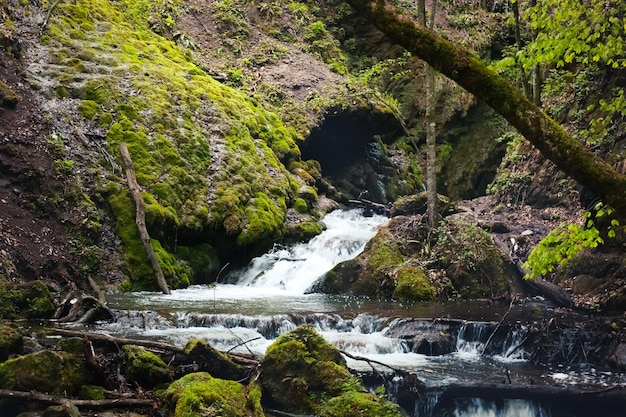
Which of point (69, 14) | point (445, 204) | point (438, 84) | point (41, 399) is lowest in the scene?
point (41, 399)

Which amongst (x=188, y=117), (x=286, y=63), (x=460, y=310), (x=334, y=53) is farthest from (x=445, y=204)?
(x=334, y=53)

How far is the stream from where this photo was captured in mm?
6984

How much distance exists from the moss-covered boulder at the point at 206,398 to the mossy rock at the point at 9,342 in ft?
5.85

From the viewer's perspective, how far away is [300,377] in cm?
612

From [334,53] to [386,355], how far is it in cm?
1802

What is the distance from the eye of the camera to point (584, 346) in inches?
339

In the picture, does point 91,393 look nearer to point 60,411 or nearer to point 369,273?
point 60,411

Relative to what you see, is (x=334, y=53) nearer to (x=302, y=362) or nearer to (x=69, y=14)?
(x=69, y=14)

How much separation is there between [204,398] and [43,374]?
1556mm

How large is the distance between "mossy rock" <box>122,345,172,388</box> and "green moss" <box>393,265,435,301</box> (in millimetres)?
6887

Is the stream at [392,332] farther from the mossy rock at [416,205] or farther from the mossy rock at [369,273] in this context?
→ the mossy rock at [416,205]

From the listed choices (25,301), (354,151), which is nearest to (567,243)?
(25,301)

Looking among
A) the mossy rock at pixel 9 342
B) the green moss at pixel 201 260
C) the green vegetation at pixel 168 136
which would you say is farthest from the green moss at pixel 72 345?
the green moss at pixel 201 260

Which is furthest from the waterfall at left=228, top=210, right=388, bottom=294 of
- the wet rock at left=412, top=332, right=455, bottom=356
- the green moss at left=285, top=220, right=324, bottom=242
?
the wet rock at left=412, top=332, right=455, bottom=356
